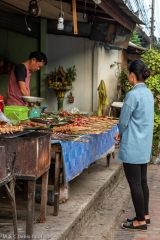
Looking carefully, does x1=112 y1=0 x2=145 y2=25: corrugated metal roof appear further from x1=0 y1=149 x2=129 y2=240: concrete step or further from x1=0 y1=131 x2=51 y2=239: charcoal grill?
x1=0 y1=131 x2=51 y2=239: charcoal grill

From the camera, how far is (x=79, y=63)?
1183cm

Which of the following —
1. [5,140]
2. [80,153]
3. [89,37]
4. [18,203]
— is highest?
[89,37]

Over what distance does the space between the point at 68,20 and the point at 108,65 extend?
9.01 ft

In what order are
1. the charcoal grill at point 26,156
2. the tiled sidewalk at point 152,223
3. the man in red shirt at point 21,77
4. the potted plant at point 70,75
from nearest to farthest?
the charcoal grill at point 26,156 < the tiled sidewalk at point 152,223 < the man in red shirt at point 21,77 < the potted plant at point 70,75

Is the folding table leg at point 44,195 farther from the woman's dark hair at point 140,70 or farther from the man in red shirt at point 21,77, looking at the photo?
the man in red shirt at point 21,77

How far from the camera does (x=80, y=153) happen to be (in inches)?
212

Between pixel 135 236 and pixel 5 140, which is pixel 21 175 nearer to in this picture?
pixel 5 140

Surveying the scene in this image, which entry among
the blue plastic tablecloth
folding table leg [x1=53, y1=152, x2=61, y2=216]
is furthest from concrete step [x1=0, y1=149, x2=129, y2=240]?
the blue plastic tablecloth

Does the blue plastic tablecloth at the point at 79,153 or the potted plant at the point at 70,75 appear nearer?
the blue plastic tablecloth at the point at 79,153

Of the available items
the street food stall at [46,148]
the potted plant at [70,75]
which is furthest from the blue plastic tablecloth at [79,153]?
the potted plant at [70,75]

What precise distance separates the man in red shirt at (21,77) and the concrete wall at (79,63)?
187 inches

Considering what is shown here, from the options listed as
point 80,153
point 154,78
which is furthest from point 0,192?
point 154,78

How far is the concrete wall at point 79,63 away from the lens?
11.6 meters

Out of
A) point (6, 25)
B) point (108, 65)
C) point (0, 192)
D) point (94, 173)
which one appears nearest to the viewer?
point (0, 192)
